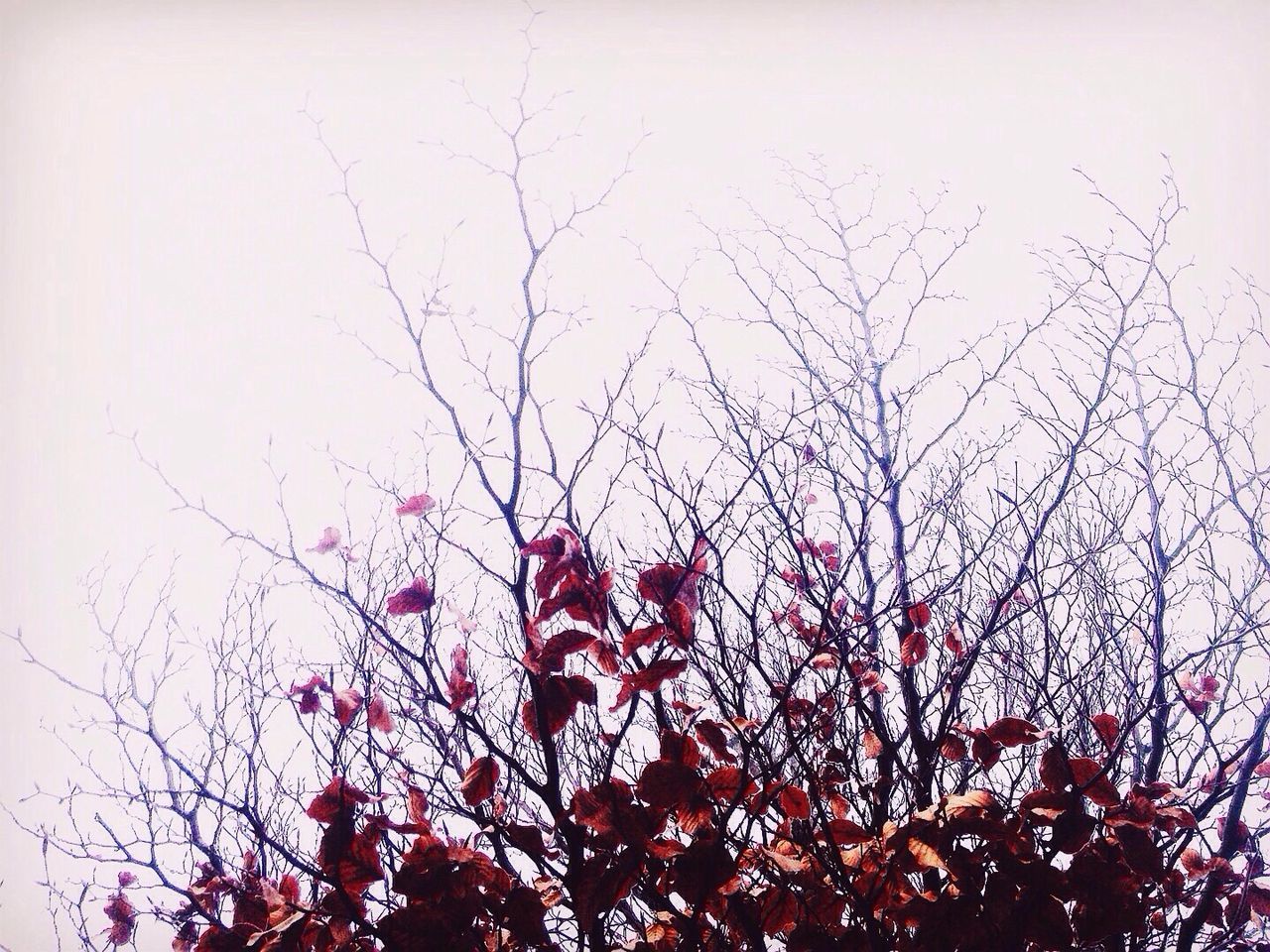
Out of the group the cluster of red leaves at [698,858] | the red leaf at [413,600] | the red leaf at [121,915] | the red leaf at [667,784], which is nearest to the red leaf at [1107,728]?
the cluster of red leaves at [698,858]

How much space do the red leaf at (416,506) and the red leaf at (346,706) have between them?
1.27ft

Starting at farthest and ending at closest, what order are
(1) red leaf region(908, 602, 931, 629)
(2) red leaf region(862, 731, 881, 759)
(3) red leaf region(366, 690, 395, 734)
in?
(1) red leaf region(908, 602, 931, 629) → (2) red leaf region(862, 731, 881, 759) → (3) red leaf region(366, 690, 395, 734)

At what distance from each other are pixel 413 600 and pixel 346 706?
33 centimetres

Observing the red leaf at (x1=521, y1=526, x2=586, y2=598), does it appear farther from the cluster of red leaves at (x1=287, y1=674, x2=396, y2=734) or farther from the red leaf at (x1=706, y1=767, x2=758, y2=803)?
the cluster of red leaves at (x1=287, y1=674, x2=396, y2=734)

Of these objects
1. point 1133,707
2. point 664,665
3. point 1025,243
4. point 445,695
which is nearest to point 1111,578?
point 1133,707

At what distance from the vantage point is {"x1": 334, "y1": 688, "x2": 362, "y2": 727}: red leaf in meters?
1.37

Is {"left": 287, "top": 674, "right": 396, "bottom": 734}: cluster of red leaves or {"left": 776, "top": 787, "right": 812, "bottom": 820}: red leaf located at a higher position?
{"left": 287, "top": 674, "right": 396, "bottom": 734}: cluster of red leaves

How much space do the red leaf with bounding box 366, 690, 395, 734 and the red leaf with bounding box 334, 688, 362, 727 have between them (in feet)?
0.08

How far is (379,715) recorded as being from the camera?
142cm

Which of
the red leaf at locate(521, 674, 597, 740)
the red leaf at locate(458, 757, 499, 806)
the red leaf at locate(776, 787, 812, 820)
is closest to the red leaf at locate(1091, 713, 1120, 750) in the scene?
the red leaf at locate(776, 787, 812, 820)

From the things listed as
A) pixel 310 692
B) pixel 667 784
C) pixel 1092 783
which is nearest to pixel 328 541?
pixel 310 692

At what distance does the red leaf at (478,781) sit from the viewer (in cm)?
115

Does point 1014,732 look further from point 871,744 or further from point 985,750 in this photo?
point 871,744

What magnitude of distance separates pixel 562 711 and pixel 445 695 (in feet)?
1.41
